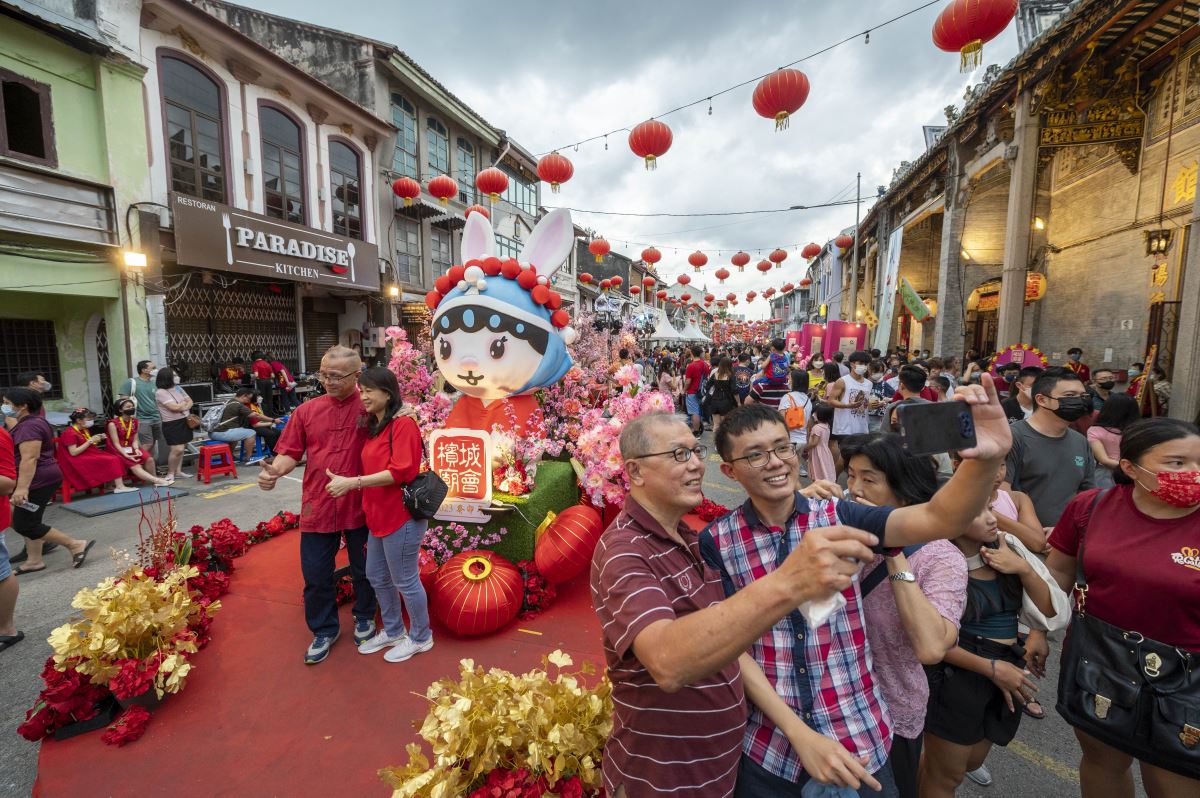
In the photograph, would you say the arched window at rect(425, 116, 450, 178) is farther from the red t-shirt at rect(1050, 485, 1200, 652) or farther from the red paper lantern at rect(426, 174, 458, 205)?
the red t-shirt at rect(1050, 485, 1200, 652)

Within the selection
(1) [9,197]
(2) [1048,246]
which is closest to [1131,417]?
(2) [1048,246]

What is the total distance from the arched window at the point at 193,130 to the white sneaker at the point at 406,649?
34.4 feet

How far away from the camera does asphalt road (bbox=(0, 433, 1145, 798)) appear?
233 cm

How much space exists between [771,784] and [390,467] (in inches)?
92.6

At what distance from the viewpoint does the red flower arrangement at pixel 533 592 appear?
3605mm

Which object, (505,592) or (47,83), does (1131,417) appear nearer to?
(505,592)

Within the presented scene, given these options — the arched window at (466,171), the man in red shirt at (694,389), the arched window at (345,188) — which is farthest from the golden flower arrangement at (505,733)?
the arched window at (466,171)

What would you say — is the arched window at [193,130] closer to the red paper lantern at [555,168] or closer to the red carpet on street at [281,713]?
the red paper lantern at [555,168]

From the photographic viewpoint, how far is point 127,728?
7.97 ft

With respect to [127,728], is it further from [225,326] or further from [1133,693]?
[225,326]

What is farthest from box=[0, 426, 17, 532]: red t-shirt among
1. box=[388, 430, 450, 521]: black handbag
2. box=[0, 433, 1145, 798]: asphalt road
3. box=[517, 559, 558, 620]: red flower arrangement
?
box=[517, 559, 558, 620]: red flower arrangement

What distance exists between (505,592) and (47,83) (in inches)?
418

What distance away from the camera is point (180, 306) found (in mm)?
10086

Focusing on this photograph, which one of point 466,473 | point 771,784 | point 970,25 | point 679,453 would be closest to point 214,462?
point 466,473
